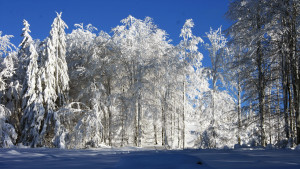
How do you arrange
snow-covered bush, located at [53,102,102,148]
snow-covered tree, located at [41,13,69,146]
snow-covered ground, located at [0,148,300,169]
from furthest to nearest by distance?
snow-covered tree, located at [41,13,69,146] < snow-covered bush, located at [53,102,102,148] < snow-covered ground, located at [0,148,300,169]

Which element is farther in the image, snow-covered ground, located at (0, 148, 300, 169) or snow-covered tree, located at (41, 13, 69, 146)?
snow-covered tree, located at (41, 13, 69, 146)

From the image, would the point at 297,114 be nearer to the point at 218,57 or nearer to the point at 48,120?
the point at 218,57

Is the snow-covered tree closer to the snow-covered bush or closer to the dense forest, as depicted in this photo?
the dense forest

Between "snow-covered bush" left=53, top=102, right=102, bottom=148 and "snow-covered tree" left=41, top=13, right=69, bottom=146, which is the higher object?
"snow-covered tree" left=41, top=13, right=69, bottom=146

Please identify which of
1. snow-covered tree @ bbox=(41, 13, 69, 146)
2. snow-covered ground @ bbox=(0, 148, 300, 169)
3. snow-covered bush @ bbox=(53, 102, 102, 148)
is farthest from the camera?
snow-covered tree @ bbox=(41, 13, 69, 146)

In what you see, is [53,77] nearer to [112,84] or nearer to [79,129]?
[79,129]

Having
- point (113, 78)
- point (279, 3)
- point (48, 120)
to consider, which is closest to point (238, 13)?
point (279, 3)

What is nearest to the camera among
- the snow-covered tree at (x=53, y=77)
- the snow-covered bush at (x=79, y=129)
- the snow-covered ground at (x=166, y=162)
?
the snow-covered ground at (x=166, y=162)

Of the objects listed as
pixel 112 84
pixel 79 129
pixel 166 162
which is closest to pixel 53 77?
pixel 79 129

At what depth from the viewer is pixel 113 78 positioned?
19750 mm

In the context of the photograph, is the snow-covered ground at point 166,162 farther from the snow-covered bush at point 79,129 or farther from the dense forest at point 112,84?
the snow-covered bush at point 79,129

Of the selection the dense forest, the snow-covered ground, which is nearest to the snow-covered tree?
the dense forest

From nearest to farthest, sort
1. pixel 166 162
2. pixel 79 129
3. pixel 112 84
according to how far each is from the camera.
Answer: pixel 166 162 < pixel 79 129 < pixel 112 84

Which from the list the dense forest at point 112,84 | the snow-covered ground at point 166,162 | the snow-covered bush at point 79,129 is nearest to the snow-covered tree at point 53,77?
the dense forest at point 112,84
